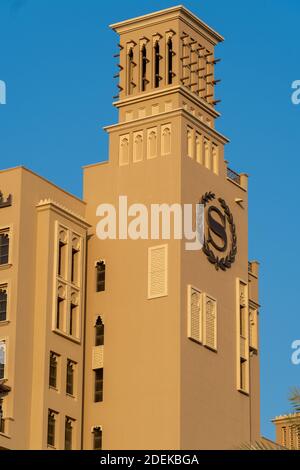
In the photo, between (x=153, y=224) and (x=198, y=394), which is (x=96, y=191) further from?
(x=198, y=394)

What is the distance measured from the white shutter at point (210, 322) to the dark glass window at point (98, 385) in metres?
5.15

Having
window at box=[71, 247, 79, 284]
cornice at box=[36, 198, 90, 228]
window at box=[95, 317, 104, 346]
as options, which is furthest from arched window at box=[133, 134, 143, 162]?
window at box=[95, 317, 104, 346]

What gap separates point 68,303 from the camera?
7638 centimetres

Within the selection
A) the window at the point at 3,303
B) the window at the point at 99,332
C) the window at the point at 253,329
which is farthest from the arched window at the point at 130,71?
the window at the point at 3,303

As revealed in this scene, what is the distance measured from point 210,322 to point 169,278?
Answer: 345 cm

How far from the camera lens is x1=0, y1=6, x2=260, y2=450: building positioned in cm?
7412

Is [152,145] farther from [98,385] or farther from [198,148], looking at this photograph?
[98,385]

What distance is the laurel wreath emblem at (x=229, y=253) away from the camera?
78.9 meters

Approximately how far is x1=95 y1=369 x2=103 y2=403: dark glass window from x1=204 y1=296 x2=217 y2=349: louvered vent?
17.0 ft

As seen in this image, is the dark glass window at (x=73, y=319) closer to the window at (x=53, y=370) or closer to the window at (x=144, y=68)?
the window at (x=53, y=370)

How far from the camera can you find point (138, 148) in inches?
3167

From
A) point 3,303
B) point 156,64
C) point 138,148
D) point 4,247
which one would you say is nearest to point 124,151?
point 138,148

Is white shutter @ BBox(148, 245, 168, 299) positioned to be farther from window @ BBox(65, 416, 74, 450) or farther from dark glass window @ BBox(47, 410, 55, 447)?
dark glass window @ BBox(47, 410, 55, 447)
